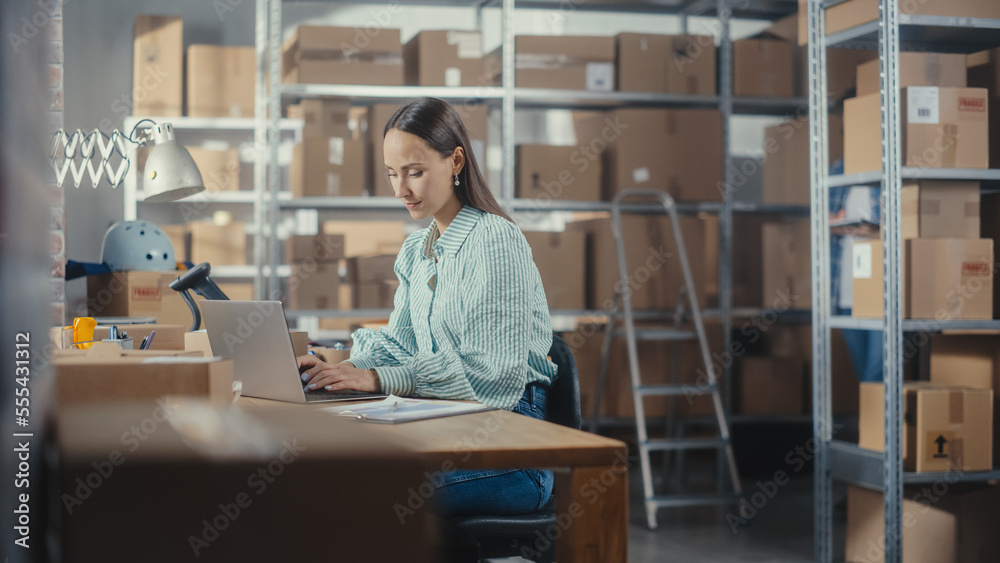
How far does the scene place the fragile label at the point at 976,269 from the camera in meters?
2.84

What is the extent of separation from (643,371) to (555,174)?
965 millimetres

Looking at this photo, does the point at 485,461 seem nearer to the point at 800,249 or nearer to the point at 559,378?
the point at 559,378

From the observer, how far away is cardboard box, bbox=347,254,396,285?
13.0ft

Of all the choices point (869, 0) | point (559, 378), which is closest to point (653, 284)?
point (869, 0)

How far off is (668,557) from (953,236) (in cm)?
140

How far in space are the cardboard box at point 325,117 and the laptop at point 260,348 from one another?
254 centimetres

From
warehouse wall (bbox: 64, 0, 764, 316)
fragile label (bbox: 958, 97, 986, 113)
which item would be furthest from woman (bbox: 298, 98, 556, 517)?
warehouse wall (bbox: 64, 0, 764, 316)

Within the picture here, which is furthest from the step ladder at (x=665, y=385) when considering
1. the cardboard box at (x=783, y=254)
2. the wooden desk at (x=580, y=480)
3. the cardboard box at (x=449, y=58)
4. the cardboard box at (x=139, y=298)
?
the wooden desk at (x=580, y=480)

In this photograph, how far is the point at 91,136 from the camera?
7.74ft

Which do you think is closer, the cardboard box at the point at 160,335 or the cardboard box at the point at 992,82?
the cardboard box at the point at 160,335

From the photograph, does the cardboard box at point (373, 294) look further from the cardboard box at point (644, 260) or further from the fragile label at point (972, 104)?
the fragile label at point (972, 104)

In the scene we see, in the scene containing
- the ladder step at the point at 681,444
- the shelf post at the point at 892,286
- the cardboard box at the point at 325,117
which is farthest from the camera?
the cardboard box at the point at 325,117

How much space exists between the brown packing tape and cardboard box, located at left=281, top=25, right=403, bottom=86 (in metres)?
2.48

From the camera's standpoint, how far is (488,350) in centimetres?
159
